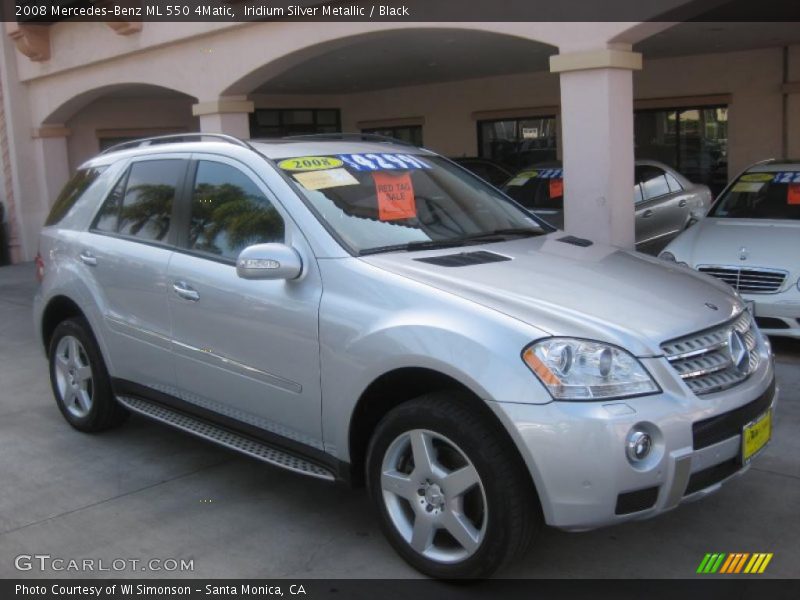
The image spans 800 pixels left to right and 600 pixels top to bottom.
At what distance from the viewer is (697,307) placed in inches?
136

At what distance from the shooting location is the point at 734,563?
349 centimetres

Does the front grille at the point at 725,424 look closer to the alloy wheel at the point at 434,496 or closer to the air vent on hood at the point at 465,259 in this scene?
the alloy wheel at the point at 434,496

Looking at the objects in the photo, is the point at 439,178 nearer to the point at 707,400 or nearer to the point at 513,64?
the point at 707,400

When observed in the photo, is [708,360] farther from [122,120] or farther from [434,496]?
[122,120]

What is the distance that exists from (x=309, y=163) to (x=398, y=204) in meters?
0.49

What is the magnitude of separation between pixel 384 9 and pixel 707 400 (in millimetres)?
6554

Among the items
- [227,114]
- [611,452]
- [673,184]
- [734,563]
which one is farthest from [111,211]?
[673,184]

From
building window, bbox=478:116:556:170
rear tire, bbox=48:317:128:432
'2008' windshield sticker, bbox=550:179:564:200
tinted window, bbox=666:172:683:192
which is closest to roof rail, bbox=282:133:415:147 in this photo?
rear tire, bbox=48:317:128:432

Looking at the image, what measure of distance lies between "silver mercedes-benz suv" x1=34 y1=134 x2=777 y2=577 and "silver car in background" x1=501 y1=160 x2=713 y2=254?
16.2 ft

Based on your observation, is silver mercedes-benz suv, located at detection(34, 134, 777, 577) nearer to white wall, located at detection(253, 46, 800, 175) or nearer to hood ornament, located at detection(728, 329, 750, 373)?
hood ornament, located at detection(728, 329, 750, 373)

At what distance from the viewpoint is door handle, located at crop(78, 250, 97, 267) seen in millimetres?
5004

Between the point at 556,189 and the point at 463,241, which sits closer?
the point at 463,241

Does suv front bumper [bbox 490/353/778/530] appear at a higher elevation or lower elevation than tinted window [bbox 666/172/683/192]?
lower

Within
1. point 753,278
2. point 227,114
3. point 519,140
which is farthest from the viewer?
point 519,140
